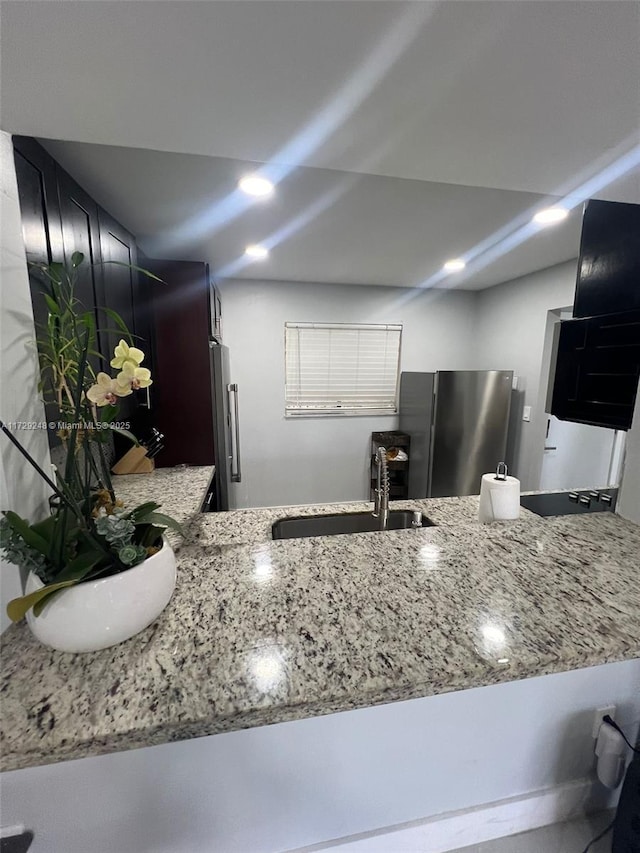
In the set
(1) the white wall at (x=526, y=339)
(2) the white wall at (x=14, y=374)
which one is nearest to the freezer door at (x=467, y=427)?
(1) the white wall at (x=526, y=339)

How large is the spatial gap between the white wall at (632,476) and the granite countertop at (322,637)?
17 centimetres

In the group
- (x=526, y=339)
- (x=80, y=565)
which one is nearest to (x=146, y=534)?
(x=80, y=565)

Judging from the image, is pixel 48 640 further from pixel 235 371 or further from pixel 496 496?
pixel 235 371

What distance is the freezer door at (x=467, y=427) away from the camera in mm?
2869

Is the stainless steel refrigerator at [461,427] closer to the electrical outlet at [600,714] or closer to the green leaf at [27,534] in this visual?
the electrical outlet at [600,714]

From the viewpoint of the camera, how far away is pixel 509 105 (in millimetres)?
706

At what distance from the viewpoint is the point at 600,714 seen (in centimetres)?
107

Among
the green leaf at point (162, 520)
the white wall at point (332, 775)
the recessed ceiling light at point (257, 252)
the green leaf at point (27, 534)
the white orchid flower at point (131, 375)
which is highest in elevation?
the recessed ceiling light at point (257, 252)

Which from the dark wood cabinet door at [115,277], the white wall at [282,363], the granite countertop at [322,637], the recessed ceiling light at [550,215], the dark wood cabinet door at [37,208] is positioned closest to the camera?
the granite countertop at [322,637]

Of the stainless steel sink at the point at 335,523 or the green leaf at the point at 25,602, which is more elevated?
the green leaf at the point at 25,602

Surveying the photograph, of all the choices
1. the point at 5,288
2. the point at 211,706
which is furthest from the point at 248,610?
the point at 5,288

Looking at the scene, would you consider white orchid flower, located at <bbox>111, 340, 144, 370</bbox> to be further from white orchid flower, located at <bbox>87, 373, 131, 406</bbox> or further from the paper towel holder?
the paper towel holder

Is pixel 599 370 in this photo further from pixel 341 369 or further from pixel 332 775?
pixel 341 369

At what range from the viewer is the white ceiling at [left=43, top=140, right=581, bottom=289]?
52.9 inches
